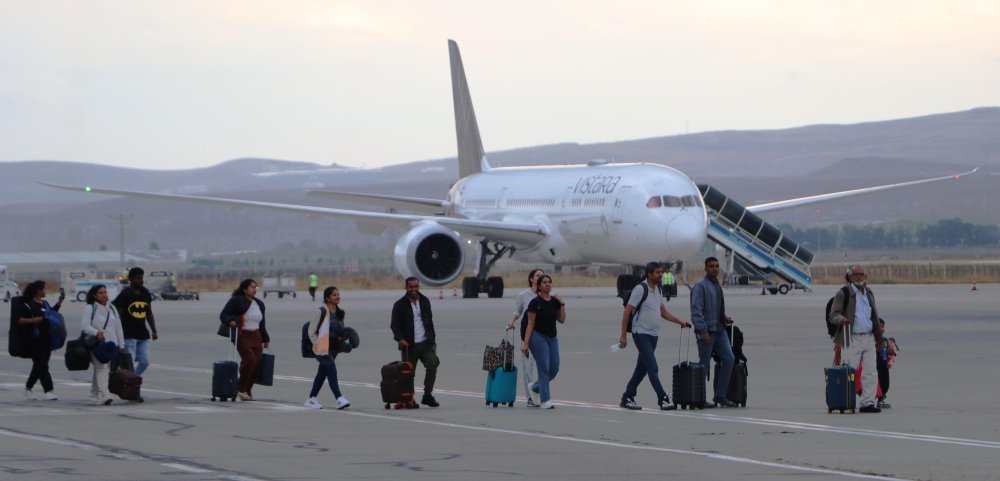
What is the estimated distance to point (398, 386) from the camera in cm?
1725

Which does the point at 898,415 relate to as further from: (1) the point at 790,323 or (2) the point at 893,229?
(2) the point at 893,229

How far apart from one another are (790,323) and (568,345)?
22.6 feet

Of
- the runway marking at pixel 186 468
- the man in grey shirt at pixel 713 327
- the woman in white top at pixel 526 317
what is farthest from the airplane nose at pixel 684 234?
the runway marking at pixel 186 468

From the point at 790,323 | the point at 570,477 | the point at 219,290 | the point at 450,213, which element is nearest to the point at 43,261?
the point at 219,290

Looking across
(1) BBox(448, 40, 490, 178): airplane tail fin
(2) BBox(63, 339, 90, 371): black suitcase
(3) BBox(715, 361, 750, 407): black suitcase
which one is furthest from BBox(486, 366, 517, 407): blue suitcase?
(1) BBox(448, 40, 490, 178): airplane tail fin

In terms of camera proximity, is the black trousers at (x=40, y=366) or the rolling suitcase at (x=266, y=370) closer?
the rolling suitcase at (x=266, y=370)

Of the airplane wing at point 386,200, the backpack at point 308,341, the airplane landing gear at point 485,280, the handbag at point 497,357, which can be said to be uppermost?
the airplane wing at point 386,200

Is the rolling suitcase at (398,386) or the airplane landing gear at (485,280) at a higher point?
the airplane landing gear at (485,280)

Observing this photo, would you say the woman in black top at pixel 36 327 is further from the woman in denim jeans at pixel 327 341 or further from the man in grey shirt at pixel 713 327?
the man in grey shirt at pixel 713 327

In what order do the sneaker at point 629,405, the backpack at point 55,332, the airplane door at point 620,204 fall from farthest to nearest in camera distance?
the airplane door at point 620,204, the backpack at point 55,332, the sneaker at point 629,405

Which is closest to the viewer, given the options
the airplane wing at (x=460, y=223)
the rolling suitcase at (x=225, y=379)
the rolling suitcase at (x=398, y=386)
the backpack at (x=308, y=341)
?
the rolling suitcase at (x=398, y=386)

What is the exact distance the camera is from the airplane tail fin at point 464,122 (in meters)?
58.4

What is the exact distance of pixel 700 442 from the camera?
13984 mm

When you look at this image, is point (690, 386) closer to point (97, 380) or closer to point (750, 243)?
point (97, 380)
